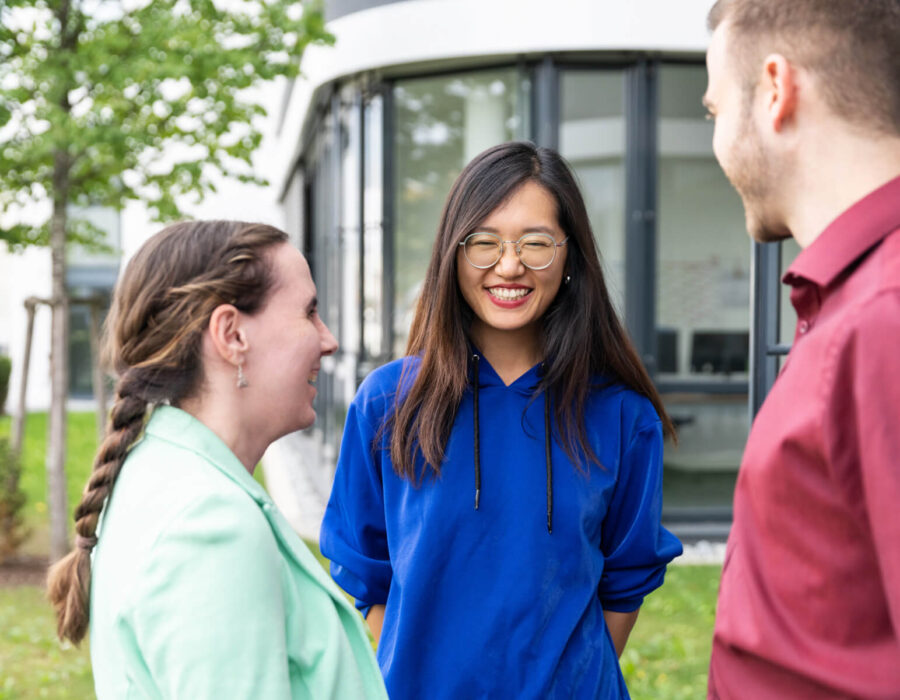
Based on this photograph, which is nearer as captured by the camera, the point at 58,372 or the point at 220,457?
the point at 220,457

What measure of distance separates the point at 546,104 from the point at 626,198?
37.0 inches

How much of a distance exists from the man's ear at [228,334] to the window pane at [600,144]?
A: 20.7ft

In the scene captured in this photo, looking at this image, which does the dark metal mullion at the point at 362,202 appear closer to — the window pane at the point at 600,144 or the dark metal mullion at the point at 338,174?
the dark metal mullion at the point at 338,174

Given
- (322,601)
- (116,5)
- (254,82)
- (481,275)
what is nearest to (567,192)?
(481,275)

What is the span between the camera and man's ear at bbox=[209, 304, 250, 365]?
56.6 inches

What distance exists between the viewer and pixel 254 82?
6.73 metres

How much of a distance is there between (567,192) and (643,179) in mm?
5521

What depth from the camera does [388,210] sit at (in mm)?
8062

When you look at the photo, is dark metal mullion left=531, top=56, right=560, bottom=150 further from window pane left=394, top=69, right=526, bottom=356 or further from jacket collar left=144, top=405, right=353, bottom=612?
jacket collar left=144, top=405, right=353, bottom=612

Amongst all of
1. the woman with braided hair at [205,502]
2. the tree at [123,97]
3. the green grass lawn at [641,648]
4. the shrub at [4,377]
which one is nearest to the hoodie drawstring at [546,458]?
the woman with braided hair at [205,502]

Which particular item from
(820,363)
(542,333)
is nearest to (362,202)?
(542,333)

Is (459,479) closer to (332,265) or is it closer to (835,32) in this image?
(835,32)

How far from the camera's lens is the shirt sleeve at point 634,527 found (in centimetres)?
223

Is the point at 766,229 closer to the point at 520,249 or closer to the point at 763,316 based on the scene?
the point at 520,249
